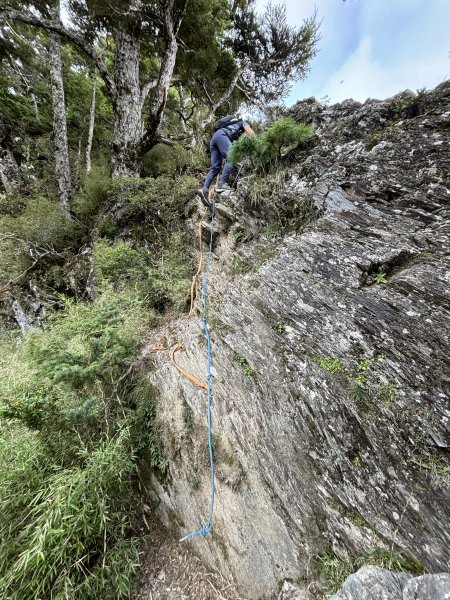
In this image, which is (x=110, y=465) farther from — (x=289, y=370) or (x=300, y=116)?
(x=300, y=116)

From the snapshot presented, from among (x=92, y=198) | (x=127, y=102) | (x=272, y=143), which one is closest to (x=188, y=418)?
(x=272, y=143)

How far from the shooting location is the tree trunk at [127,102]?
6805 millimetres

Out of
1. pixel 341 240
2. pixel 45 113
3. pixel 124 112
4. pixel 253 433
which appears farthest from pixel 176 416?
pixel 45 113

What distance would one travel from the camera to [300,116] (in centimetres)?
534

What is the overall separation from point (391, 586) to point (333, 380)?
1.44 meters

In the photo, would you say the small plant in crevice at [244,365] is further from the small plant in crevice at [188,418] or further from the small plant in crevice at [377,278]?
the small plant in crevice at [377,278]

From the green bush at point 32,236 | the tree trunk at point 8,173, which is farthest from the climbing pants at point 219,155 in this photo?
the tree trunk at point 8,173

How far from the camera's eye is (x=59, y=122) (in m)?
6.82

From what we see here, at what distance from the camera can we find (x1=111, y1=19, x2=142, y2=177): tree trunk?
22.3 ft

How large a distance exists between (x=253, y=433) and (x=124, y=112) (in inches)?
339

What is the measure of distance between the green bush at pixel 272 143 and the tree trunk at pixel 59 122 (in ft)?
16.6

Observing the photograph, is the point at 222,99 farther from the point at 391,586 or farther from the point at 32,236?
the point at 391,586

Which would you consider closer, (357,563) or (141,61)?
(357,563)

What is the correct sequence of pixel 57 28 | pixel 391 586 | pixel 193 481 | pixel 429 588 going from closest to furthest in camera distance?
pixel 429 588 → pixel 391 586 → pixel 193 481 → pixel 57 28
